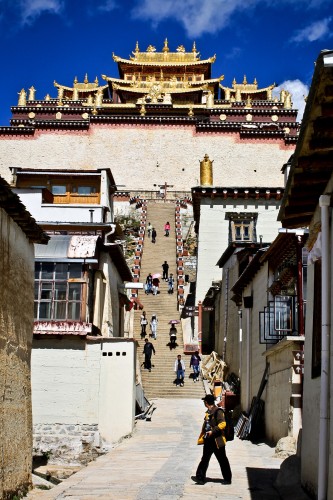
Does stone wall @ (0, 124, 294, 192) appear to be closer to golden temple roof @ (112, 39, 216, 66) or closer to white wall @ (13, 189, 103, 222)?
golden temple roof @ (112, 39, 216, 66)

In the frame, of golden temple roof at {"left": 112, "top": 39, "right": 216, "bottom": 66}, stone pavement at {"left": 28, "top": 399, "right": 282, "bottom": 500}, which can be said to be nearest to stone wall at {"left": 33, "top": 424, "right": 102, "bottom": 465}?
stone pavement at {"left": 28, "top": 399, "right": 282, "bottom": 500}

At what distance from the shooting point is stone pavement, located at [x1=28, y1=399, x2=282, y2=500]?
9547 mm

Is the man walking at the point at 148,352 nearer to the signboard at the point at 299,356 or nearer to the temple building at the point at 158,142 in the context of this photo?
the signboard at the point at 299,356

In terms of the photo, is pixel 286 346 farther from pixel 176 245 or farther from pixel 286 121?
pixel 286 121

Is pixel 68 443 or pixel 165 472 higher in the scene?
pixel 165 472

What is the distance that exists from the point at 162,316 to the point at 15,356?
21.5m

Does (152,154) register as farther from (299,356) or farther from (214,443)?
(214,443)

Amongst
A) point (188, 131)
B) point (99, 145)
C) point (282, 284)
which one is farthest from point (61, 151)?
point (282, 284)

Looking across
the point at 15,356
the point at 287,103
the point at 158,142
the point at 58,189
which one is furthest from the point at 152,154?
the point at 15,356

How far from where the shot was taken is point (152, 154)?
58.9 metres

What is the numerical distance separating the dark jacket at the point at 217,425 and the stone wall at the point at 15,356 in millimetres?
2609

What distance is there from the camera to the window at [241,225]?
34.5m

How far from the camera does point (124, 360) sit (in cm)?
1802

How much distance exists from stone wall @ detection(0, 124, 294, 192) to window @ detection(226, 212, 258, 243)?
23.0 meters
